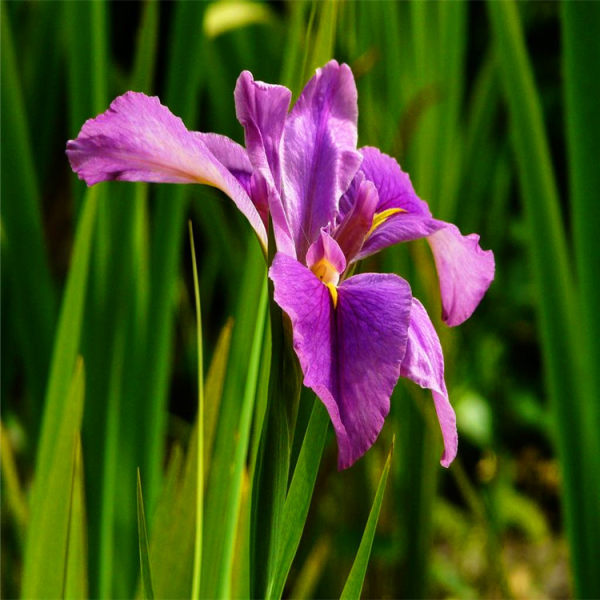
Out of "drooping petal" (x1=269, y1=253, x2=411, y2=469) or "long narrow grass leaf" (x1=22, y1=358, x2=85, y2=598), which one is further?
"long narrow grass leaf" (x1=22, y1=358, x2=85, y2=598)

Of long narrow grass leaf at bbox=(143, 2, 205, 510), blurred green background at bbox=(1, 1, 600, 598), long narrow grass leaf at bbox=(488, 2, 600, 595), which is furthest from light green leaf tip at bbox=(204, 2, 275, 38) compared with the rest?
long narrow grass leaf at bbox=(488, 2, 600, 595)

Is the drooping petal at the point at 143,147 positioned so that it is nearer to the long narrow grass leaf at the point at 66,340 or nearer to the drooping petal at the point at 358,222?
the drooping petal at the point at 358,222

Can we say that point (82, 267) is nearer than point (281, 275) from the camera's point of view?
No

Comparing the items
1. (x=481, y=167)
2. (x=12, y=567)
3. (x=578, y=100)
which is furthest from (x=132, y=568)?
(x=481, y=167)

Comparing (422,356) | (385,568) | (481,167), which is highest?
(481,167)

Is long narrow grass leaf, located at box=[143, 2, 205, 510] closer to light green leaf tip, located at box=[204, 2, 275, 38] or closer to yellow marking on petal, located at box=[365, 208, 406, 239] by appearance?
light green leaf tip, located at box=[204, 2, 275, 38]

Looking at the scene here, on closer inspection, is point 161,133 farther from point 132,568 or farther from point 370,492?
point 370,492

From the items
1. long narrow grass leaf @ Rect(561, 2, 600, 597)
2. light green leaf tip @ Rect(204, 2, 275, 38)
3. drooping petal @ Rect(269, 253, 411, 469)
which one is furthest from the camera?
light green leaf tip @ Rect(204, 2, 275, 38)
